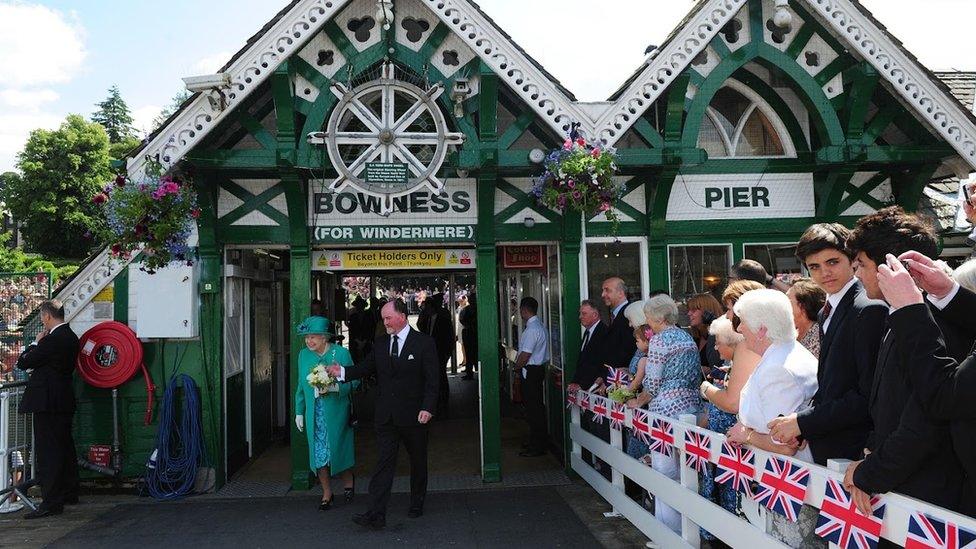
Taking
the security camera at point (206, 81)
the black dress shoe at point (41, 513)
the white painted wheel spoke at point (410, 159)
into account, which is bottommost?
the black dress shoe at point (41, 513)

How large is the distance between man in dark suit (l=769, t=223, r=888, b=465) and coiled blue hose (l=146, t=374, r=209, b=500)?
581 cm

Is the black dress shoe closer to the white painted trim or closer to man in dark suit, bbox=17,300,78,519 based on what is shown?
man in dark suit, bbox=17,300,78,519

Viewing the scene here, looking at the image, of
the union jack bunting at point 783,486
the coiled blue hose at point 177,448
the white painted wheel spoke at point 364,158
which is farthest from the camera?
the coiled blue hose at point 177,448

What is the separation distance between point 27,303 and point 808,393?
7845 mm

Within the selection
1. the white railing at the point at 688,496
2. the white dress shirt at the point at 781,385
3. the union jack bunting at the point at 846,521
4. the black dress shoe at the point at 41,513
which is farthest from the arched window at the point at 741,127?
the black dress shoe at the point at 41,513

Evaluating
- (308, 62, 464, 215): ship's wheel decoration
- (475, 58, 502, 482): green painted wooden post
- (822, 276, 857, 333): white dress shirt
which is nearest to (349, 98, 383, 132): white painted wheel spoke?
(308, 62, 464, 215): ship's wheel decoration

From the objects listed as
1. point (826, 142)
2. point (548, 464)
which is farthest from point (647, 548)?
point (826, 142)

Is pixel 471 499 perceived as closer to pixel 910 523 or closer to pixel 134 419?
pixel 134 419

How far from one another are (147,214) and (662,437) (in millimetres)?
4849

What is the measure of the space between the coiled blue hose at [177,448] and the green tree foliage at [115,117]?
4370 cm

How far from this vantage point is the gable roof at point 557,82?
6.24 metres

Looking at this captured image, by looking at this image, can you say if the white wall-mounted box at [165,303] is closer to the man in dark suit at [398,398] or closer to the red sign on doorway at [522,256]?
the man in dark suit at [398,398]

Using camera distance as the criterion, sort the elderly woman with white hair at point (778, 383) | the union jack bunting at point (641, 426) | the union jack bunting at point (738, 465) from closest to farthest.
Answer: the elderly woman with white hair at point (778, 383), the union jack bunting at point (738, 465), the union jack bunting at point (641, 426)

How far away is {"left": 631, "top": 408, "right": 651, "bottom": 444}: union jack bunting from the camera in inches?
200
